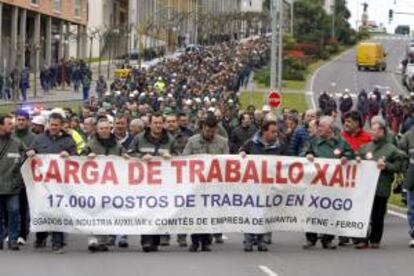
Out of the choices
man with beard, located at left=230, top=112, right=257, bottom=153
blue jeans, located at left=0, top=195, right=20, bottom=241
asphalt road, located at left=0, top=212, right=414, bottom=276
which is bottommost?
asphalt road, located at left=0, top=212, right=414, bottom=276

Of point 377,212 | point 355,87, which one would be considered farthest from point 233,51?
point 377,212

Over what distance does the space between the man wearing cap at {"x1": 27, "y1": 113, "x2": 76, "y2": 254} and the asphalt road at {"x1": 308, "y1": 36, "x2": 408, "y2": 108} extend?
5294cm

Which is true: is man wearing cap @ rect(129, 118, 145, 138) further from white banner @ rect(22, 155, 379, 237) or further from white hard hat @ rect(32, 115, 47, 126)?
white banner @ rect(22, 155, 379, 237)

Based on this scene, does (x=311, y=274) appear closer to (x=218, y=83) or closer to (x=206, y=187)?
(x=206, y=187)

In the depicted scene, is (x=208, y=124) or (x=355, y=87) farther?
(x=355, y=87)

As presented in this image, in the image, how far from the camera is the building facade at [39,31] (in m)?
66.4

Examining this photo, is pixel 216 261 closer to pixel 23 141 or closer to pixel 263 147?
pixel 263 147

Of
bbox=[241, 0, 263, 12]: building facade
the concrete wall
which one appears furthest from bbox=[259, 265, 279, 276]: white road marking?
bbox=[241, 0, 263, 12]: building facade

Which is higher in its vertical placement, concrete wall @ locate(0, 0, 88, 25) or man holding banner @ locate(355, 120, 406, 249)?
concrete wall @ locate(0, 0, 88, 25)

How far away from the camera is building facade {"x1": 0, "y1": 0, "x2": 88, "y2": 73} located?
66438 millimetres

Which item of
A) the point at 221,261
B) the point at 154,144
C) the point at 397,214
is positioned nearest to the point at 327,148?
the point at 154,144

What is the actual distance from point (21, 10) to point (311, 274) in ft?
189

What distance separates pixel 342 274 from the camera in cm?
1323

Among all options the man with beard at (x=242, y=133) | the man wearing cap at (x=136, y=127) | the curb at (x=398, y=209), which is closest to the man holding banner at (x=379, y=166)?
the man wearing cap at (x=136, y=127)
